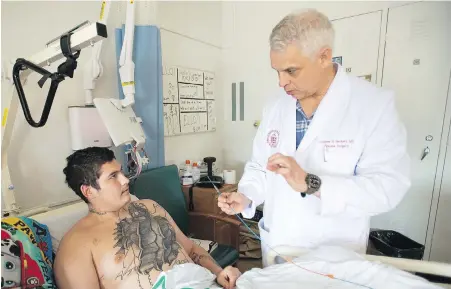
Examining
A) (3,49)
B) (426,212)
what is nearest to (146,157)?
(3,49)

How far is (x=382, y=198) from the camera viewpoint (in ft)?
3.06

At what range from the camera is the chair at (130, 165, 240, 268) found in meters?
1.78

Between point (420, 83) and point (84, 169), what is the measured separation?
2464 mm

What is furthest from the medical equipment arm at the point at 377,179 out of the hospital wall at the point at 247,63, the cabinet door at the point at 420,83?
the hospital wall at the point at 247,63

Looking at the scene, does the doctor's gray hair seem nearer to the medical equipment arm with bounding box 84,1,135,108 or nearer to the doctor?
the doctor

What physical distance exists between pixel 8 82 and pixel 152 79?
2.70 feet

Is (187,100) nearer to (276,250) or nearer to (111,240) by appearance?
(111,240)

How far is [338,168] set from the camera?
3.47ft

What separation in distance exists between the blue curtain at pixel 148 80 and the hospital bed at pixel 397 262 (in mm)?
1219

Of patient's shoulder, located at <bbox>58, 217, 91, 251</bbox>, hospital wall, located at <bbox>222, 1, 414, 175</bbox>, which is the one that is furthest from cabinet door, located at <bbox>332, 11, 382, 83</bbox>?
patient's shoulder, located at <bbox>58, 217, 91, 251</bbox>

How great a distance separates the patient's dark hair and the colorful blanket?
0.76 ft

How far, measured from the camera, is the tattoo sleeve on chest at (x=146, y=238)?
1176 mm

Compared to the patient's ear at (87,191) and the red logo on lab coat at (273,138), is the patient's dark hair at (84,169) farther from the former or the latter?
the red logo on lab coat at (273,138)

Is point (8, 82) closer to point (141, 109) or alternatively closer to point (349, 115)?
point (141, 109)
